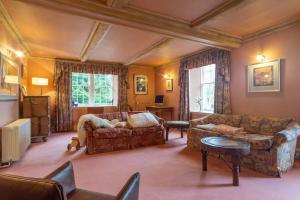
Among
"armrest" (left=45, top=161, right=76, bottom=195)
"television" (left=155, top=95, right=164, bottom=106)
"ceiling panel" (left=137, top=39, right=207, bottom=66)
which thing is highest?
"ceiling panel" (left=137, top=39, right=207, bottom=66)

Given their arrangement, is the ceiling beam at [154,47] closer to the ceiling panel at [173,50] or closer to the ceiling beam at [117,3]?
the ceiling panel at [173,50]

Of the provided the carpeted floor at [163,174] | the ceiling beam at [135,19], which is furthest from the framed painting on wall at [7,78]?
the ceiling beam at [135,19]

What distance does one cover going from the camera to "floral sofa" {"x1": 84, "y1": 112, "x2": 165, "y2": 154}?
387cm

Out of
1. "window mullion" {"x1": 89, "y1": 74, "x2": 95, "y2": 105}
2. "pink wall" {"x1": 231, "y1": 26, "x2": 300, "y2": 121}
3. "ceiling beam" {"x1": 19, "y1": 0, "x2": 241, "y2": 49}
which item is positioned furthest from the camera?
"window mullion" {"x1": 89, "y1": 74, "x2": 95, "y2": 105}

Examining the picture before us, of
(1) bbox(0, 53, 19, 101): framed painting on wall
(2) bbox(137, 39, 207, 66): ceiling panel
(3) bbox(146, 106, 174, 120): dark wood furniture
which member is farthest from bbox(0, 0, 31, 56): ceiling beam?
(3) bbox(146, 106, 174, 120): dark wood furniture

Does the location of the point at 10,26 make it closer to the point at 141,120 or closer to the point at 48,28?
the point at 48,28

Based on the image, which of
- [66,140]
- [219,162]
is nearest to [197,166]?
[219,162]

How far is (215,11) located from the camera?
2.94m

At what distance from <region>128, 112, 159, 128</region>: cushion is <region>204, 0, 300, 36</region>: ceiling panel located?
2.45m

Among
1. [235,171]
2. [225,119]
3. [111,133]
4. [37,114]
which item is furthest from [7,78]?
[225,119]

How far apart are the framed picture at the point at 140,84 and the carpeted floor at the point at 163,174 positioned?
12.3 feet

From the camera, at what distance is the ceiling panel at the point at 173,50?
15.8ft

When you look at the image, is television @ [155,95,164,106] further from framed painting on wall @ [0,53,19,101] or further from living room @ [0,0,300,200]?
framed painting on wall @ [0,53,19,101]

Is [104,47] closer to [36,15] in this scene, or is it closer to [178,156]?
[36,15]
